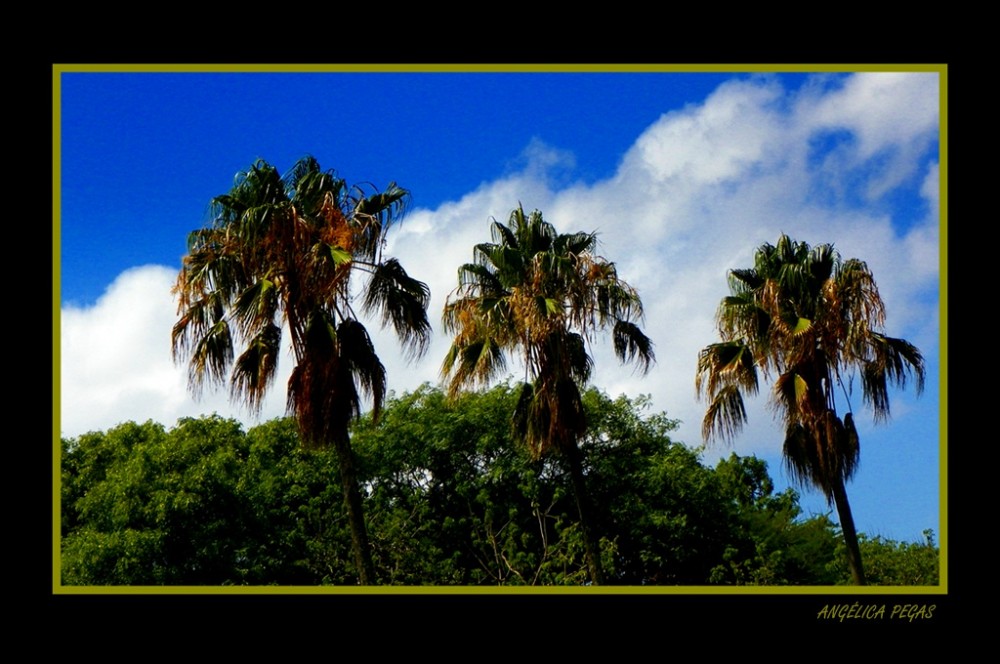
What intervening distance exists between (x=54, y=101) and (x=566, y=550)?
19689 mm

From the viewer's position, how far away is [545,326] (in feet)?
64.3

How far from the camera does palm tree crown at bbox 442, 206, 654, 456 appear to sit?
19.9 metres

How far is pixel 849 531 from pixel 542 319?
736 cm

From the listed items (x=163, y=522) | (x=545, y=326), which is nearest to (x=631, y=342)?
(x=545, y=326)

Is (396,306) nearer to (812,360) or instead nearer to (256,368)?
(256,368)

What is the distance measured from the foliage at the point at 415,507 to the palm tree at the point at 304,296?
1008 centimetres

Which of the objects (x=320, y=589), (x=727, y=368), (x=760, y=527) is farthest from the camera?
(x=760, y=527)

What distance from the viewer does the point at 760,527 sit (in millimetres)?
37812

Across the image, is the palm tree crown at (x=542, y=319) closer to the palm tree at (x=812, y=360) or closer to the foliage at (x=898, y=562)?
the palm tree at (x=812, y=360)

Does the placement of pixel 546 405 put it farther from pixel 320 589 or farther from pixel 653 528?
pixel 653 528

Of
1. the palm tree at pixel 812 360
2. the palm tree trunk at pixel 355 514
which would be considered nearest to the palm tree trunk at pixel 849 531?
the palm tree at pixel 812 360

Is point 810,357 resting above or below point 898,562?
above

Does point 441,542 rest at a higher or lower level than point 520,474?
lower
